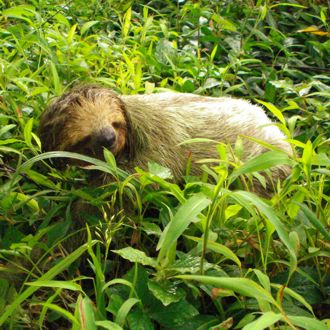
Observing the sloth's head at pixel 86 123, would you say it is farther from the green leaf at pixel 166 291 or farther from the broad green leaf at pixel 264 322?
the broad green leaf at pixel 264 322

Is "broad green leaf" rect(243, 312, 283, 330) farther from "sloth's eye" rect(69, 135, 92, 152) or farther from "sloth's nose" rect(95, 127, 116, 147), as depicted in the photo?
"sloth's eye" rect(69, 135, 92, 152)

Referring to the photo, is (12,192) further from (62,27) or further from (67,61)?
(62,27)

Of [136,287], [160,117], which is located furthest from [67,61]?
[136,287]

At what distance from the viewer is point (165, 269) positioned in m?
2.37

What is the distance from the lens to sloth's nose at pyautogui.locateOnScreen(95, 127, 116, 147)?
3135 millimetres

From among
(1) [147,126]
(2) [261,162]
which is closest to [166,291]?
(2) [261,162]

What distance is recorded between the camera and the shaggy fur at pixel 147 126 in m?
3.26

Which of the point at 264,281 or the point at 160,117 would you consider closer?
the point at 264,281

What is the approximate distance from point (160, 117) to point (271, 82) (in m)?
1.41

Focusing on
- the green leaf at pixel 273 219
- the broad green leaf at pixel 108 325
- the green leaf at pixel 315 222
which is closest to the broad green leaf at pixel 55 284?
the broad green leaf at pixel 108 325

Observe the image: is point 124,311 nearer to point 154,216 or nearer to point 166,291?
point 166,291

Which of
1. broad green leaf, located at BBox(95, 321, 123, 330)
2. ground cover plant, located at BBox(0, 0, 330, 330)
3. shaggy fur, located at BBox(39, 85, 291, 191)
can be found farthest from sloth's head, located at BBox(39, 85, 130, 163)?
broad green leaf, located at BBox(95, 321, 123, 330)

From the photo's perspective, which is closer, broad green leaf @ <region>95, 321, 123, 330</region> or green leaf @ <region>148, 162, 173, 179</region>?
broad green leaf @ <region>95, 321, 123, 330</region>

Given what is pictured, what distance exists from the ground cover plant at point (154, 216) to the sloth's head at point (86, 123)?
0.46 ft
